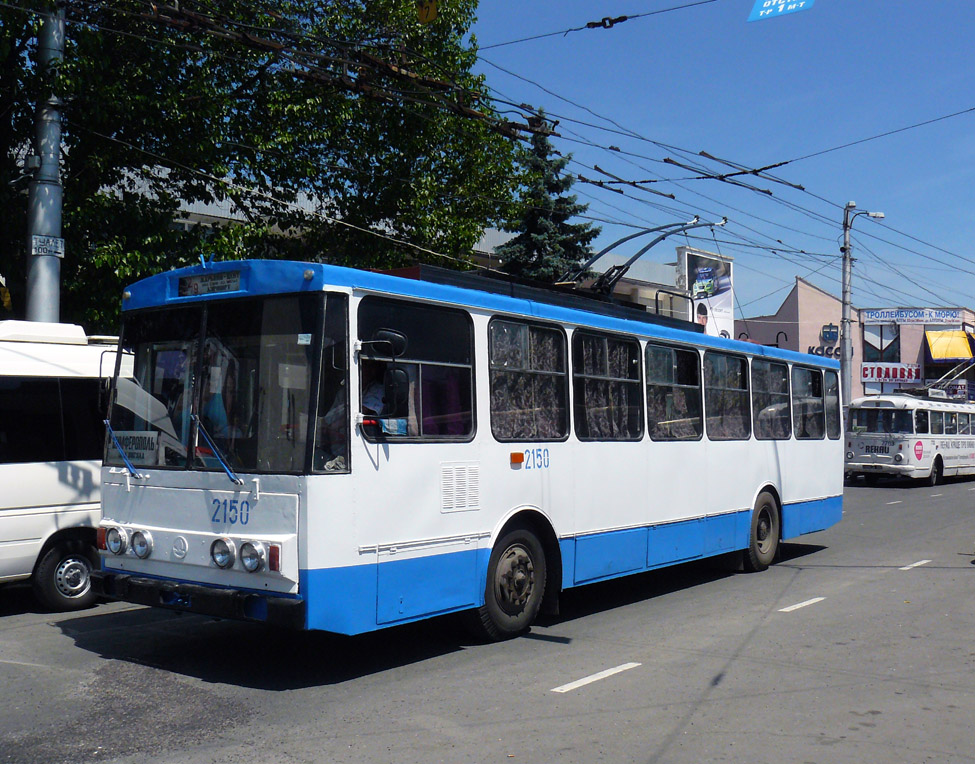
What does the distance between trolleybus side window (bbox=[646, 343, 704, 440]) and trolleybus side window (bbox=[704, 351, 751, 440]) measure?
0.26m

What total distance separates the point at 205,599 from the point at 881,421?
27116 millimetres

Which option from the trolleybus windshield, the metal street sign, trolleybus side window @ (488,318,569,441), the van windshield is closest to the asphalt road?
the trolleybus windshield

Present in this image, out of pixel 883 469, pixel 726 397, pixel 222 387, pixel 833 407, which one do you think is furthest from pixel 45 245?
pixel 883 469

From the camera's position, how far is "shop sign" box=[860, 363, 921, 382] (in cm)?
5884

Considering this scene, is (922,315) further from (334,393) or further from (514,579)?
(334,393)

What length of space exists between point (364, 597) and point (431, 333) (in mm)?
2059

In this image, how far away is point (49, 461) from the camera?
9.66 meters

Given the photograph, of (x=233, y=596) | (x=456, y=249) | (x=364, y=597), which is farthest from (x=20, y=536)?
(x=456, y=249)

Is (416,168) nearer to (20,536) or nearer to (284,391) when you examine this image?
(20,536)

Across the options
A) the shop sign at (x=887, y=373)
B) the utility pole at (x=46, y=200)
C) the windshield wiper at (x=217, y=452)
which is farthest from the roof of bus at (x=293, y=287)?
the shop sign at (x=887, y=373)

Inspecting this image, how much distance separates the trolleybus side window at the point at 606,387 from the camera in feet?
31.0

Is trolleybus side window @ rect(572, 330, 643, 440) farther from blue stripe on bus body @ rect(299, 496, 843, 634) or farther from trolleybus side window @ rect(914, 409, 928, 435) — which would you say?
trolleybus side window @ rect(914, 409, 928, 435)

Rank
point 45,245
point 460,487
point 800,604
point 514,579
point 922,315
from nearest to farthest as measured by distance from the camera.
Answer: point 460,487
point 514,579
point 800,604
point 45,245
point 922,315

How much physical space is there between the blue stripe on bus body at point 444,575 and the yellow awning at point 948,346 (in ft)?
174
